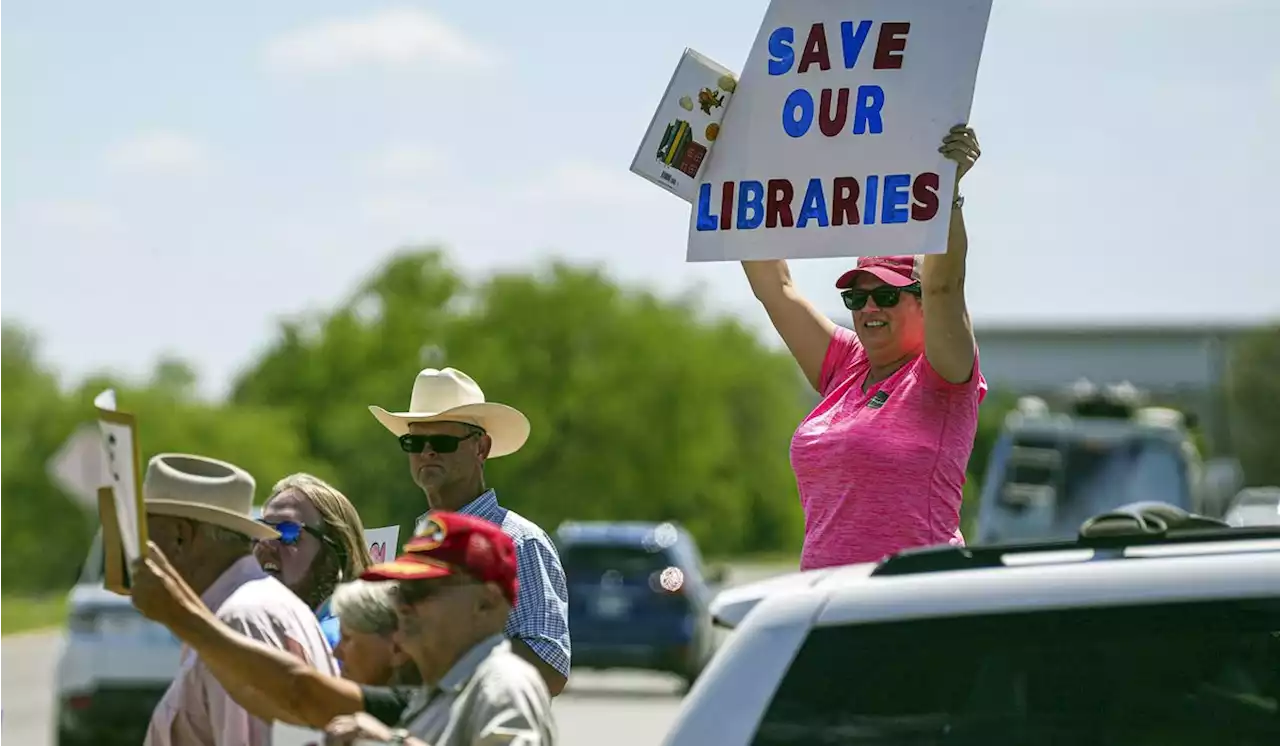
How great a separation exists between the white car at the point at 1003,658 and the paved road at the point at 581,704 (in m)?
11.7

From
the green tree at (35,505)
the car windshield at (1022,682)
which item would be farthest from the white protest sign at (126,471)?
the green tree at (35,505)

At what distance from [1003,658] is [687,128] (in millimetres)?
2234

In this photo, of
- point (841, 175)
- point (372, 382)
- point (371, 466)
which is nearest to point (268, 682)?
point (841, 175)

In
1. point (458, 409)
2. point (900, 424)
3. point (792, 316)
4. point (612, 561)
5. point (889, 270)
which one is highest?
point (889, 270)

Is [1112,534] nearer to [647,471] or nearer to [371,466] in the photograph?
[371,466]

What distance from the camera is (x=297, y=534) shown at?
6.22 meters

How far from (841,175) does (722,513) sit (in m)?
73.3

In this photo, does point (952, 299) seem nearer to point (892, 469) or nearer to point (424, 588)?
point (892, 469)

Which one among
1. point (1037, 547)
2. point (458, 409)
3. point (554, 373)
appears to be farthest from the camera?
point (554, 373)

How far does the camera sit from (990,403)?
102188mm

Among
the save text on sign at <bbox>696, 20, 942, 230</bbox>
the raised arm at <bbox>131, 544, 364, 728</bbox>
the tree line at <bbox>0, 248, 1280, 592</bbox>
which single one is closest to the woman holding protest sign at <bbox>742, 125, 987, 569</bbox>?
the save text on sign at <bbox>696, 20, 942, 230</bbox>

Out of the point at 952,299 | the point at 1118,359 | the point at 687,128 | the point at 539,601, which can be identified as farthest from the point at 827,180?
the point at 1118,359

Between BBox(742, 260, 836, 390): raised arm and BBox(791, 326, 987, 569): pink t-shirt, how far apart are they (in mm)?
572

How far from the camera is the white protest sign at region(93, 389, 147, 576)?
4.20 metres
